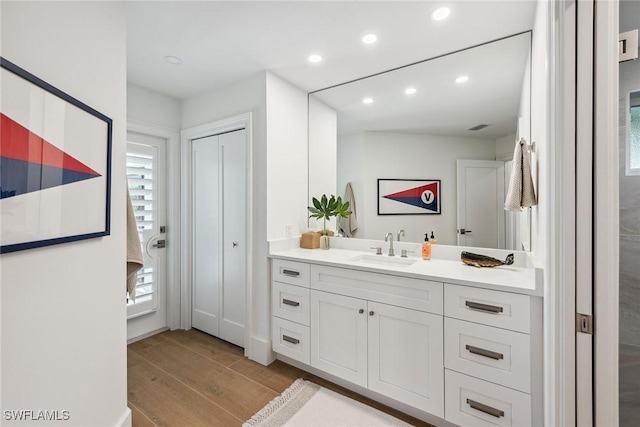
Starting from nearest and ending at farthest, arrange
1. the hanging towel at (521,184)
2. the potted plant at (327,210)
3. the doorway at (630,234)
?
1. the doorway at (630,234)
2. the hanging towel at (521,184)
3. the potted plant at (327,210)

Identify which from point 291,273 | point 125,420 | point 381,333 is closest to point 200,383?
point 125,420

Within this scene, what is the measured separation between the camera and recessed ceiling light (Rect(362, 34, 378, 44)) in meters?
1.84

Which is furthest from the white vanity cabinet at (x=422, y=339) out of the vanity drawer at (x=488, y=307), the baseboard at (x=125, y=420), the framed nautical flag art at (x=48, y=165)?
the framed nautical flag art at (x=48, y=165)

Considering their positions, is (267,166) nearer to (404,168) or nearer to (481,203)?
(404,168)

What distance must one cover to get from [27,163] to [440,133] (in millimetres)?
2412

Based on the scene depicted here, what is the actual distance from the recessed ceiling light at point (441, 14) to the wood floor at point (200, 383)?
244cm

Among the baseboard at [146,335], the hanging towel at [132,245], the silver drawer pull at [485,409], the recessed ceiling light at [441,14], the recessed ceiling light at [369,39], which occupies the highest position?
the recessed ceiling light at [369,39]

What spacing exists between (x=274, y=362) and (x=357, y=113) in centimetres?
232

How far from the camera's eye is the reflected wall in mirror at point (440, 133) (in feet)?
6.36

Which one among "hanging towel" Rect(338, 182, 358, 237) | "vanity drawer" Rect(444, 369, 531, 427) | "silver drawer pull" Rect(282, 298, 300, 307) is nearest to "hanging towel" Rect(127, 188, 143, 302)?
"silver drawer pull" Rect(282, 298, 300, 307)

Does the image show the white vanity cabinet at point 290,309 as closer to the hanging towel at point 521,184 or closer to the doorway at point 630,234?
the hanging towel at point 521,184

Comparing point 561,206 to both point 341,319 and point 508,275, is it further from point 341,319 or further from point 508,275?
point 341,319

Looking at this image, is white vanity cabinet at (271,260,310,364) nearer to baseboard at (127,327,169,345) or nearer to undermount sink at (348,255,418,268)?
undermount sink at (348,255,418,268)

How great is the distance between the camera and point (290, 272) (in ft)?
7.23
